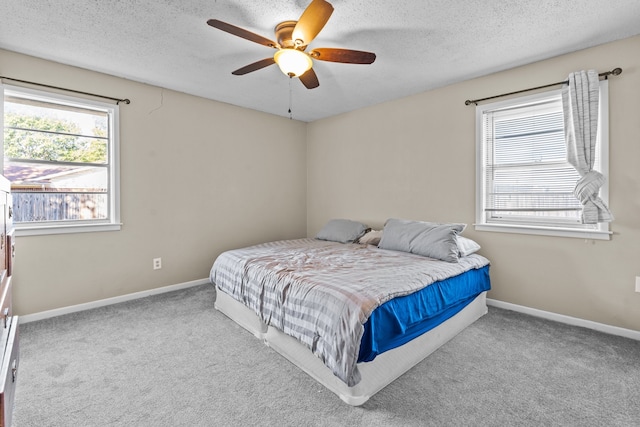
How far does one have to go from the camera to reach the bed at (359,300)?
1.73m

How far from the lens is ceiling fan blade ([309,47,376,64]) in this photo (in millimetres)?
2178

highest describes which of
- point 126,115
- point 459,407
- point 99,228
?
point 126,115

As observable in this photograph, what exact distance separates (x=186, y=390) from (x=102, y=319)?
1583 millimetres

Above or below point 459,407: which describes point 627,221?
above

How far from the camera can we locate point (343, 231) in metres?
3.99

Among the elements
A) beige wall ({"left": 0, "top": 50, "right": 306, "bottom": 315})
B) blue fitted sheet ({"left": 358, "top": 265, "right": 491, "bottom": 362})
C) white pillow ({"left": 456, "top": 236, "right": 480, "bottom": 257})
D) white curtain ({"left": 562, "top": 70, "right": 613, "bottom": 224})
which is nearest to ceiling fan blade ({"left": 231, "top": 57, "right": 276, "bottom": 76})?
beige wall ({"left": 0, "top": 50, "right": 306, "bottom": 315})

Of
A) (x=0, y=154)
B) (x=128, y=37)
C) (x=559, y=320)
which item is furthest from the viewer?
(x=559, y=320)

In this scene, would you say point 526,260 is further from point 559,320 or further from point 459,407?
point 459,407

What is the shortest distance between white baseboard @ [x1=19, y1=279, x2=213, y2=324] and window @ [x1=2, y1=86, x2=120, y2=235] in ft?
2.44

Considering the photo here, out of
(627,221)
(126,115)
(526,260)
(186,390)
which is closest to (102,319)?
(186,390)

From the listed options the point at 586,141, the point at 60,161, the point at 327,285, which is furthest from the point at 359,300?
the point at 60,161

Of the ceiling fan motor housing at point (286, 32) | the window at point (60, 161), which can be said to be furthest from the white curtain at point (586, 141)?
the window at point (60, 161)

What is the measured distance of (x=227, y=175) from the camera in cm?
415

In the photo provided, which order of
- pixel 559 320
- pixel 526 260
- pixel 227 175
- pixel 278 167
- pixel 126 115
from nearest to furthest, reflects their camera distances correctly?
pixel 559 320 → pixel 526 260 → pixel 126 115 → pixel 227 175 → pixel 278 167
